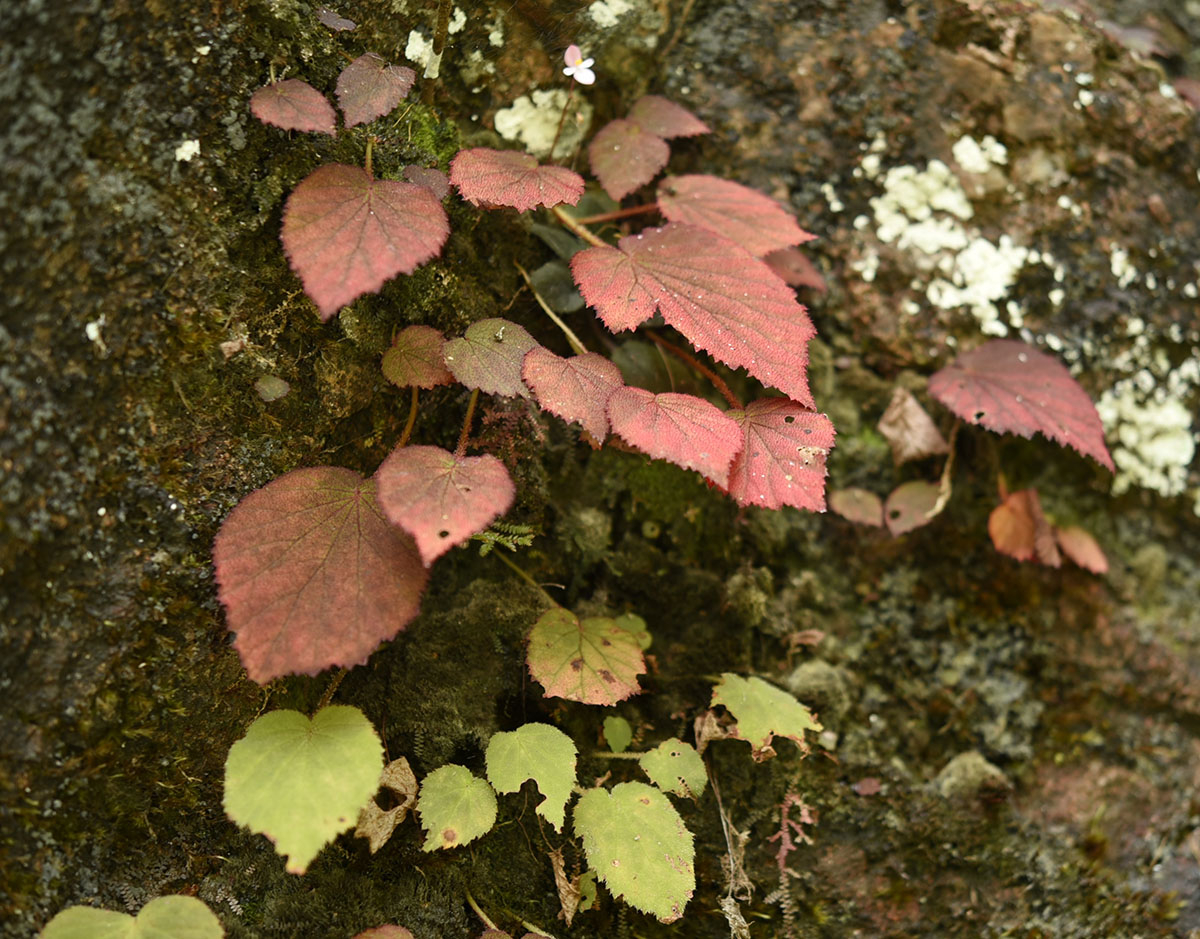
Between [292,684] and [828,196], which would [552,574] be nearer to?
[292,684]

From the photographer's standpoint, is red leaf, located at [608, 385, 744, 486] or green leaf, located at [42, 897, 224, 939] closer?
green leaf, located at [42, 897, 224, 939]

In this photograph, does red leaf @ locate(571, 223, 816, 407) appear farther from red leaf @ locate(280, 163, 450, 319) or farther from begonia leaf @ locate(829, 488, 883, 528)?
begonia leaf @ locate(829, 488, 883, 528)

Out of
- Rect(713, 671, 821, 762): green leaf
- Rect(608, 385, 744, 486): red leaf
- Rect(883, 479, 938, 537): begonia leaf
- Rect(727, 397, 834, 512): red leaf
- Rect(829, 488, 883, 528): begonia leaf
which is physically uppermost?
Rect(608, 385, 744, 486): red leaf

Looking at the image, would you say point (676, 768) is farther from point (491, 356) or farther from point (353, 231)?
point (353, 231)

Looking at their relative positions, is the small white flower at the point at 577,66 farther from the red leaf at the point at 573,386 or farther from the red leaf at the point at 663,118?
the red leaf at the point at 573,386

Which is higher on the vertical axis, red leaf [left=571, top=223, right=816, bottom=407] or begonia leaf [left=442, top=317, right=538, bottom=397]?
red leaf [left=571, top=223, right=816, bottom=407]

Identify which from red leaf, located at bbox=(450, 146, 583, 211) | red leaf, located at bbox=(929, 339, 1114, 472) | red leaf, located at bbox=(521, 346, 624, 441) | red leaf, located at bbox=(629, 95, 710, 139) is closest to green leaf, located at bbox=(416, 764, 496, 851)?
red leaf, located at bbox=(521, 346, 624, 441)

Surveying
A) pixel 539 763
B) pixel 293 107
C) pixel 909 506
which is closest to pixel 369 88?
pixel 293 107
